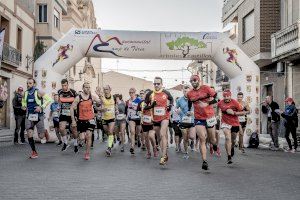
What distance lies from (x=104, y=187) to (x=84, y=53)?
38.4 feet

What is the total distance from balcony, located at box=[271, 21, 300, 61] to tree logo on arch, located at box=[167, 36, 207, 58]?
3.87 meters

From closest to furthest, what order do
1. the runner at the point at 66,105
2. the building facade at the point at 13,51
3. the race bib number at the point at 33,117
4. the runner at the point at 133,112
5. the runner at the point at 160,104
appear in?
the runner at the point at 160,104 < the race bib number at the point at 33,117 < the runner at the point at 66,105 < the runner at the point at 133,112 < the building facade at the point at 13,51

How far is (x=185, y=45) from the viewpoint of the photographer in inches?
728

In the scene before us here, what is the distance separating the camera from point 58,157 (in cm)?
1217

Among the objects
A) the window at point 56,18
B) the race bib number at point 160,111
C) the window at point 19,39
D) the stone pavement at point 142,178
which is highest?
the window at point 56,18

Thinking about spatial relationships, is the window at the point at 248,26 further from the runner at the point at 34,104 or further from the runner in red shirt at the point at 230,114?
the runner at the point at 34,104

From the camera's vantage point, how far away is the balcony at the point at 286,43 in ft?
65.0

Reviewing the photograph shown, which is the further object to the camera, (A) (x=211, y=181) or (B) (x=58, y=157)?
(B) (x=58, y=157)

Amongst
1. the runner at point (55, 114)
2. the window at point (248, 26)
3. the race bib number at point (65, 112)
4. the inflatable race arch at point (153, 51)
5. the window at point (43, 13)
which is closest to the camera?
the race bib number at point (65, 112)

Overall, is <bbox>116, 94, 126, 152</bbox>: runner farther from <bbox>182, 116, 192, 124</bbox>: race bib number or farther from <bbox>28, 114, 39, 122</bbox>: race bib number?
<bbox>28, 114, 39, 122</bbox>: race bib number

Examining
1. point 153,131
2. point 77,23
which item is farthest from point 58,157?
point 77,23

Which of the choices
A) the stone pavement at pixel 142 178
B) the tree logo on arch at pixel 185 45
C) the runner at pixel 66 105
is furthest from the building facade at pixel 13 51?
the stone pavement at pixel 142 178

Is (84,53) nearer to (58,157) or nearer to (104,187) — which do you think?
(58,157)

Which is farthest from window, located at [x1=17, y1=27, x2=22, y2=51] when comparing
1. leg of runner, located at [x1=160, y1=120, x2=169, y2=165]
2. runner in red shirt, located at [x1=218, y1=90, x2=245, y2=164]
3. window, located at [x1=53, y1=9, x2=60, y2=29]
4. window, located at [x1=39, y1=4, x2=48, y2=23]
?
leg of runner, located at [x1=160, y1=120, x2=169, y2=165]
